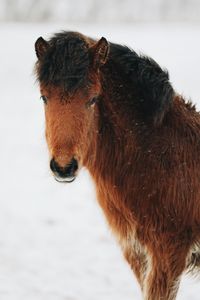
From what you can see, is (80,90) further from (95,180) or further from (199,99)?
(199,99)

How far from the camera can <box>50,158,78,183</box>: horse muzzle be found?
3.24 metres

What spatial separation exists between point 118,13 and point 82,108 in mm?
37787

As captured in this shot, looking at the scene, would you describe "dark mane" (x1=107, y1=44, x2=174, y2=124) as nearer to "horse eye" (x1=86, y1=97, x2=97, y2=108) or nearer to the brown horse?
the brown horse

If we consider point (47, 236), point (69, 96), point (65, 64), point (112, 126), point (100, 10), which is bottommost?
point (100, 10)

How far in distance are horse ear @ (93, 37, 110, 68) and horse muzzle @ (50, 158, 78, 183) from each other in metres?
0.73

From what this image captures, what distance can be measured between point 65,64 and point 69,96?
0.73ft

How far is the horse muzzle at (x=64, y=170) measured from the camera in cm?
324

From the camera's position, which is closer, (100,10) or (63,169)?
(63,169)

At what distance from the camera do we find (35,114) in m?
15.1

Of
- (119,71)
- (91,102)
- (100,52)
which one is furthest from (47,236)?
(100,52)

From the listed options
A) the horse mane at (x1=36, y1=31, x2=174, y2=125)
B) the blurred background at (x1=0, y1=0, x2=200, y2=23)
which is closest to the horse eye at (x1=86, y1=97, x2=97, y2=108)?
the horse mane at (x1=36, y1=31, x2=174, y2=125)

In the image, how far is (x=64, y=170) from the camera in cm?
323

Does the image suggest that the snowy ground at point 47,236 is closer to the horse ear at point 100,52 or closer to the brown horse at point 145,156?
the brown horse at point 145,156

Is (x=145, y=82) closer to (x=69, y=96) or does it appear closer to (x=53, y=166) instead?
(x=69, y=96)
